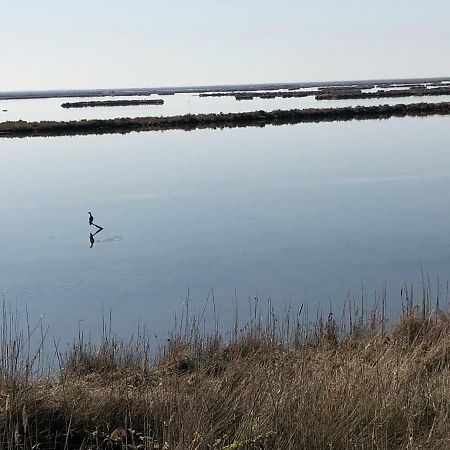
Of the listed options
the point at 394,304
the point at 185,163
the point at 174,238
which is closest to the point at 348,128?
the point at 185,163

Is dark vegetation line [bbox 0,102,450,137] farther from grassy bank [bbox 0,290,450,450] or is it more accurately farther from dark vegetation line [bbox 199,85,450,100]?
grassy bank [bbox 0,290,450,450]

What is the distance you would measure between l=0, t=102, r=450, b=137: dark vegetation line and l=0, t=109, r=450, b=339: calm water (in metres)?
12.4

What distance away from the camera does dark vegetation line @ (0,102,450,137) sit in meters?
39.8

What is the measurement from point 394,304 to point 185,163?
16.6m

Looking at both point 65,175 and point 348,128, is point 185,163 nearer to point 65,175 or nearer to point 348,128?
point 65,175

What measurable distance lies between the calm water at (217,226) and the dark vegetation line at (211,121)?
1239cm

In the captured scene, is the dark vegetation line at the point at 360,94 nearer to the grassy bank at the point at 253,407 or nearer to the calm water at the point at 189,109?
the calm water at the point at 189,109

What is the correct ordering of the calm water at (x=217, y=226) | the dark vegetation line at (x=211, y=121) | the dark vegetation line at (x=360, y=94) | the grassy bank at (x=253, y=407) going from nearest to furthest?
the grassy bank at (x=253, y=407), the calm water at (x=217, y=226), the dark vegetation line at (x=211, y=121), the dark vegetation line at (x=360, y=94)

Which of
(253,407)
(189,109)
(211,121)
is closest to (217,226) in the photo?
(253,407)

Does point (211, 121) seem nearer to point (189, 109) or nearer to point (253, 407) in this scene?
point (189, 109)

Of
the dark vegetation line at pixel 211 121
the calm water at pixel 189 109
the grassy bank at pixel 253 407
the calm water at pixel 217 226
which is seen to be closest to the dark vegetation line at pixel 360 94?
the calm water at pixel 189 109

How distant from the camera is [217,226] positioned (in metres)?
13.8

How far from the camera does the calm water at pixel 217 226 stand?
9422mm

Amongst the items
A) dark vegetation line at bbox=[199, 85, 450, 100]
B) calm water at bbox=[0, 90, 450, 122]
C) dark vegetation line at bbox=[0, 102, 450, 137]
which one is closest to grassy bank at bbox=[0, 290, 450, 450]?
dark vegetation line at bbox=[0, 102, 450, 137]
